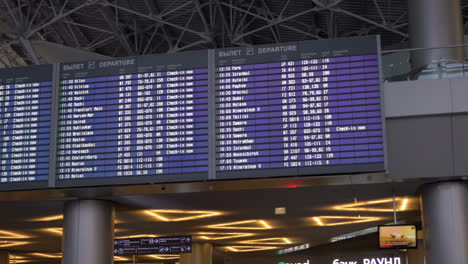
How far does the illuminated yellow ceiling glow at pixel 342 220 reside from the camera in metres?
15.1

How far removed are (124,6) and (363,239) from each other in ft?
38.3

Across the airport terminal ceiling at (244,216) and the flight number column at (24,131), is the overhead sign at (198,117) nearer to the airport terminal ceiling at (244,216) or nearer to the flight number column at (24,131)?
the flight number column at (24,131)

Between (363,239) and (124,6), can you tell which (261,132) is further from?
(124,6)

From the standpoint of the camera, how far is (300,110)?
10375 mm

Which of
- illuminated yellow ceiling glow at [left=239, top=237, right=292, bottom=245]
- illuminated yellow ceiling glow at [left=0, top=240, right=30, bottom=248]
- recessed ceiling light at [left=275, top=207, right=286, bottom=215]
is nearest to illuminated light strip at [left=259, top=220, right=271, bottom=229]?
recessed ceiling light at [left=275, top=207, right=286, bottom=215]

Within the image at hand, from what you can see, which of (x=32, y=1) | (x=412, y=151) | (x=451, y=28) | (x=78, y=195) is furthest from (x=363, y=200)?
(x=32, y=1)

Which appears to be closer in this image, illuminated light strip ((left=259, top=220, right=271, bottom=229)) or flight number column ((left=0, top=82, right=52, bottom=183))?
flight number column ((left=0, top=82, right=52, bottom=183))

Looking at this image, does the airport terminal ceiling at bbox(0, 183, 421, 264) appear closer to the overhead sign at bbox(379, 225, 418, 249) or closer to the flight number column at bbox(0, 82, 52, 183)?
the overhead sign at bbox(379, 225, 418, 249)

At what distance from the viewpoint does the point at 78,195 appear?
1159 cm

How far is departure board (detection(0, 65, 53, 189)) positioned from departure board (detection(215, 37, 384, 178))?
3001mm

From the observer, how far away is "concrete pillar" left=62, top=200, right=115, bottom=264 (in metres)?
11.6

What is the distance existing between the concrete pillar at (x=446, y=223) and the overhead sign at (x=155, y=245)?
6.14 metres

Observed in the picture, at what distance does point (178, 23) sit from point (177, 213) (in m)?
13.1

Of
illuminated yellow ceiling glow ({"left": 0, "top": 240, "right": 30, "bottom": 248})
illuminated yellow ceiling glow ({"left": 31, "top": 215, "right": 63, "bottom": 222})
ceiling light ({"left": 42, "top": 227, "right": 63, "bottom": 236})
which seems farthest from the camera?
illuminated yellow ceiling glow ({"left": 0, "top": 240, "right": 30, "bottom": 248})
